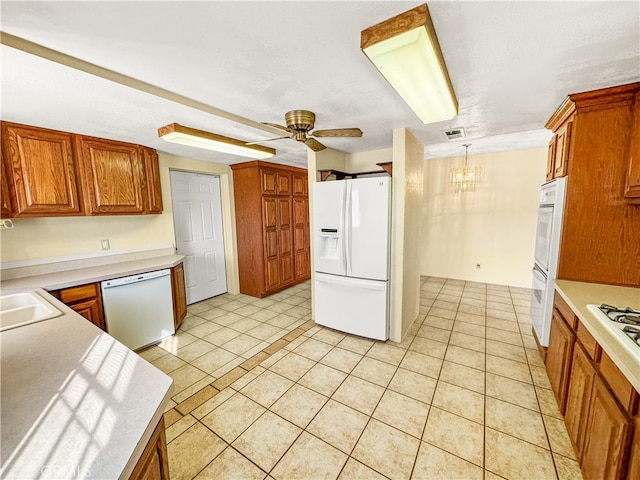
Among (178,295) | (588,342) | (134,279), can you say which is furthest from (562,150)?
(178,295)

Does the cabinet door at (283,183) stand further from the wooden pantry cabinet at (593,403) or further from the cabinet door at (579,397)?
the cabinet door at (579,397)

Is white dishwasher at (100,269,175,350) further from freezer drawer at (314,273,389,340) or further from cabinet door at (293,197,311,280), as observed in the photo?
cabinet door at (293,197,311,280)

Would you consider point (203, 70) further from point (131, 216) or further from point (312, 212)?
point (131, 216)

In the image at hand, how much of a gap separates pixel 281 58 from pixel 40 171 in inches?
96.9

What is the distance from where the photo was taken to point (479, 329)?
310 centimetres

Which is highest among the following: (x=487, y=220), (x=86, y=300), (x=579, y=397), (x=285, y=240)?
(x=487, y=220)

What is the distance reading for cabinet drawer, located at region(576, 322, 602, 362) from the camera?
1332 mm

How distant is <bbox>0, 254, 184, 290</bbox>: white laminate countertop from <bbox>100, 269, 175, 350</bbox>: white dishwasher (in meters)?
0.06

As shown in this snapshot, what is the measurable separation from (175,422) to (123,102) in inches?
88.4

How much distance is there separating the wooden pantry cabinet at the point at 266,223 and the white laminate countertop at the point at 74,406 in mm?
2975

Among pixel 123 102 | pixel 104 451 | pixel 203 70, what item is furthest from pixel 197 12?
pixel 104 451

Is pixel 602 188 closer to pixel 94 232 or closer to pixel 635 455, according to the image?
pixel 635 455

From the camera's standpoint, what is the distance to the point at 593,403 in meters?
1.32

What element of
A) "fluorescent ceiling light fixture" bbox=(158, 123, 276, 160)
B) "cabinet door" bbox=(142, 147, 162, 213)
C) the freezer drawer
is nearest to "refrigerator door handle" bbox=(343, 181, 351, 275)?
the freezer drawer
